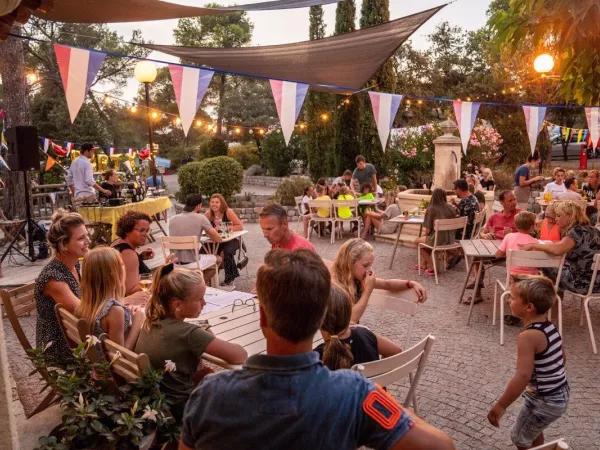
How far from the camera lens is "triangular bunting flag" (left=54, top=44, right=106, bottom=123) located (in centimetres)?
507

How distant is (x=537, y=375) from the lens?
2609mm

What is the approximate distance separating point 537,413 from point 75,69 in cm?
503

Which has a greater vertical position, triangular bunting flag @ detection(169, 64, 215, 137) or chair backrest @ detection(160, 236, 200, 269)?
triangular bunting flag @ detection(169, 64, 215, 137)

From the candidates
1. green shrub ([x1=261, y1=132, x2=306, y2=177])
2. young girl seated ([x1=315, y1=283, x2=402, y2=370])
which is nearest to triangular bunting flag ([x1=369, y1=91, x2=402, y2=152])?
young girl seated ([x1=315, y1=283, x2=402, y2=370])

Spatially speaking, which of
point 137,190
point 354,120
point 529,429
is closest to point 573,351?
point 529,429

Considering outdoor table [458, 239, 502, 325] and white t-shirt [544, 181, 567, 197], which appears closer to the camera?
outdoor table [458, 239, 502, 325]

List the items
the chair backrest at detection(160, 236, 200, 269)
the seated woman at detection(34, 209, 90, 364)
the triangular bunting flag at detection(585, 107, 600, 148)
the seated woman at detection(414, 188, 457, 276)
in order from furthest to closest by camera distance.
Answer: the triangular bunting flag at detection(585, 107, 600, 148), the seated woman at detection(414, 188, 457, 276), the chair backrest at detection(160, 236, 200, 269), the seated woman at detection(34, 209, 90, 364)

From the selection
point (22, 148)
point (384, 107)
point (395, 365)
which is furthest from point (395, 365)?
point (22, 148)

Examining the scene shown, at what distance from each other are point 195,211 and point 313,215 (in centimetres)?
404

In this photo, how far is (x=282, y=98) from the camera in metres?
6.27

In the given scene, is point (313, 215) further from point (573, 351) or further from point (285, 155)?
point (285, 155)

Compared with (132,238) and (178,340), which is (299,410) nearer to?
(178,340)

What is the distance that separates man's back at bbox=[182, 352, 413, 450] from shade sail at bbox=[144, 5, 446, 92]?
16.8 ft

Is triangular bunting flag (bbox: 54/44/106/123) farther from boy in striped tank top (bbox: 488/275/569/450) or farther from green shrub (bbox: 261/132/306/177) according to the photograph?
green shrub (bbox: 261/132/306/177)
